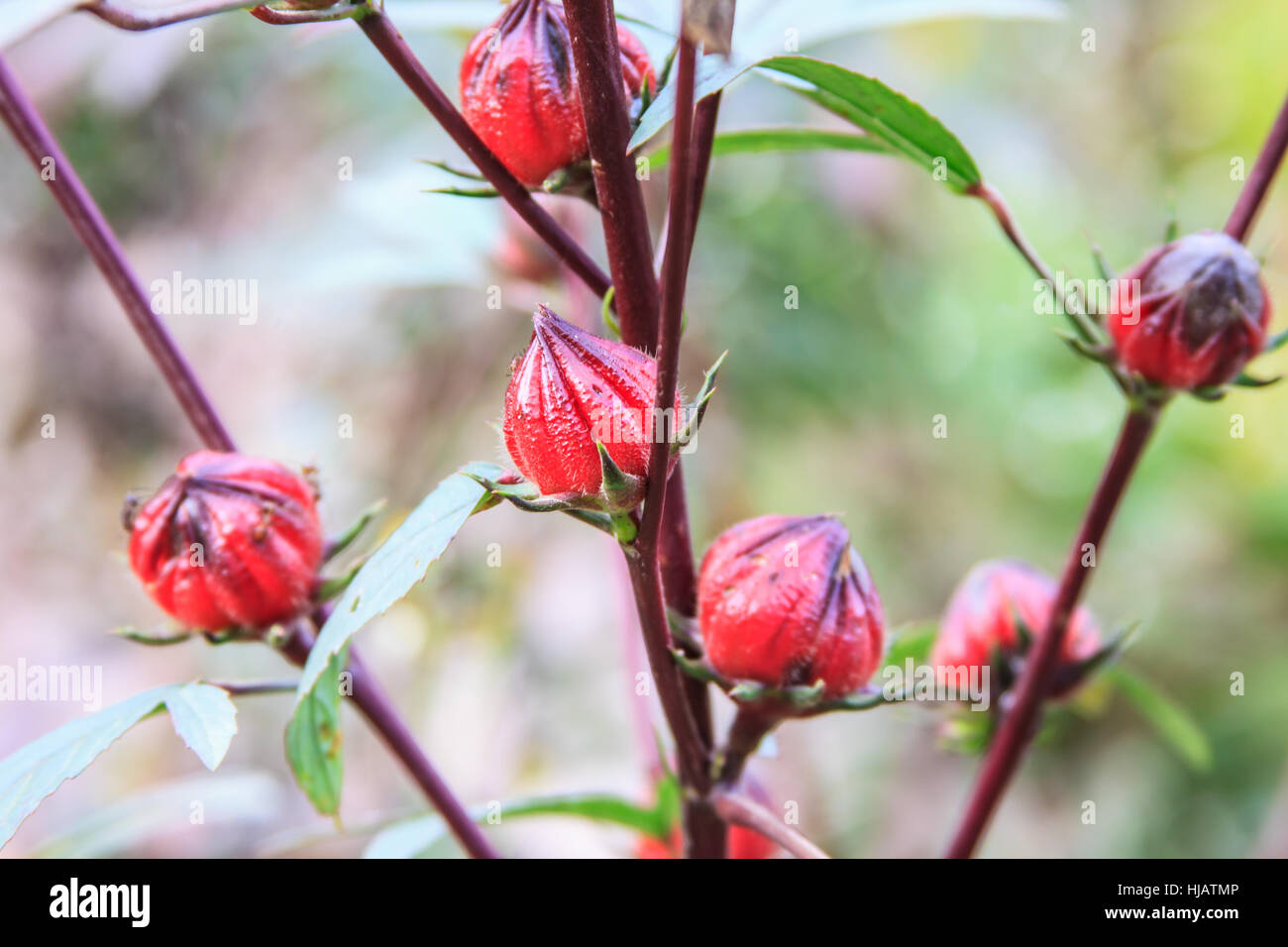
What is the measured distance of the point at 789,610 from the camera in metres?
0.40

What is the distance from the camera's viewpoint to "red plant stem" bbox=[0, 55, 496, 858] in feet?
1.44

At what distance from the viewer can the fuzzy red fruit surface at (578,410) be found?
1.08 feet

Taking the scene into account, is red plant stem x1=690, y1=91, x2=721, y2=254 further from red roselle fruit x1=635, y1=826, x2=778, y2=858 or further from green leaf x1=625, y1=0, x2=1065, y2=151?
red roselle fruit x1=635, y1=826, x2=778, y2=858

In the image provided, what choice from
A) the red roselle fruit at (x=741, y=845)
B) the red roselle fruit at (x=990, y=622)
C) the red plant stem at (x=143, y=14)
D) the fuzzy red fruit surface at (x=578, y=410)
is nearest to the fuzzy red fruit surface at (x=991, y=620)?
the red roselle fruit at (x=990, y=622)

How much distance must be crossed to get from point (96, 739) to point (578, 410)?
0.76 ft

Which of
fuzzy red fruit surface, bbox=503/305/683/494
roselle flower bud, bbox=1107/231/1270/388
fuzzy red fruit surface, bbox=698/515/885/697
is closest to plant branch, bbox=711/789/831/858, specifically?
fuzzy red fruit surface, bbox=698/515/885/697

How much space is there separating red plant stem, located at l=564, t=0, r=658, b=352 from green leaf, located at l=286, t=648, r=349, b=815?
209 millimetres

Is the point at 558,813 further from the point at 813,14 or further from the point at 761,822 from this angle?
the point at 813,14

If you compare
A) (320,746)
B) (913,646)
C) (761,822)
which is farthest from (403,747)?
(913,646)

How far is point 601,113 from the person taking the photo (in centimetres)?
34

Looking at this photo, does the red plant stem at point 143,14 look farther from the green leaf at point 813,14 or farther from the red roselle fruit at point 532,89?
the green leaf at point 813,14

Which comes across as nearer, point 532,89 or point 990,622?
point 532,89

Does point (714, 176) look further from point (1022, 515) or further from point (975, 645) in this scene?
point (975, 645)

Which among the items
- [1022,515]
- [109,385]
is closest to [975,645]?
[1022,515]
